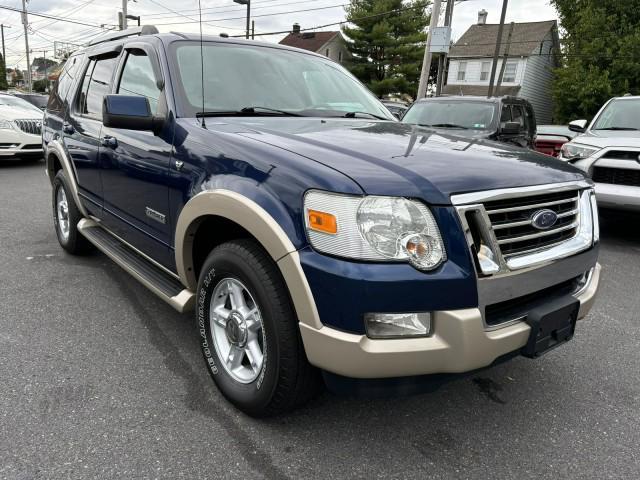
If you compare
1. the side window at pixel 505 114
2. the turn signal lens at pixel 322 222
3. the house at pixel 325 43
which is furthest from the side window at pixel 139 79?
the house at pixel 325 43

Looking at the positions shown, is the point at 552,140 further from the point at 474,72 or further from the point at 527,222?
the point at 474,72

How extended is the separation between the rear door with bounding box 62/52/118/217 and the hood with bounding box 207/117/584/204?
4.90 feet

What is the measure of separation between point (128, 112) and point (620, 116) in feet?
22.2

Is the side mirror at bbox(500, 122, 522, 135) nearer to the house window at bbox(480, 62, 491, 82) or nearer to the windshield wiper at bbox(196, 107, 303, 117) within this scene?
the windshield wiper at bbox(196, 107, 303, 117)

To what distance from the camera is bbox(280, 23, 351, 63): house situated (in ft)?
131

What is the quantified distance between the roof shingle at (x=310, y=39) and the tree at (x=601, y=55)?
70.4ft

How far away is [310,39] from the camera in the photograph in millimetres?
42125

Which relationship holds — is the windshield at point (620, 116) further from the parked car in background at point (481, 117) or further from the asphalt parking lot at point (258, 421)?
the asphalt parking lot at point (258, 421)

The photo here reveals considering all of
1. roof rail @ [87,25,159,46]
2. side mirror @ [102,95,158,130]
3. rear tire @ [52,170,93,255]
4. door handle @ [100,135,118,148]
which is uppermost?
roof rail @ [87,25,159,46]

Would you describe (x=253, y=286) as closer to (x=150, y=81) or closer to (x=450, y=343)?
(x=450, y=343)

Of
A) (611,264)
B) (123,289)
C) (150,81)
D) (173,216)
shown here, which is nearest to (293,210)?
(173,216)

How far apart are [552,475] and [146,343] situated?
2.29 metres

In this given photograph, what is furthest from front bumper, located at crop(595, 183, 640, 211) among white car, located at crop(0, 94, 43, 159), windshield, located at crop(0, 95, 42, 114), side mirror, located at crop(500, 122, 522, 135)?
windshield, located at crop(0, 95, 42, 114)

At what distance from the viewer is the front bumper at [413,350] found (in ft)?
5.89
